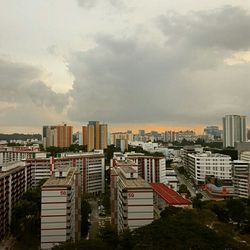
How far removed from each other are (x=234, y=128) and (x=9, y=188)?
4491 centimetres

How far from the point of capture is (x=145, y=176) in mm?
26953

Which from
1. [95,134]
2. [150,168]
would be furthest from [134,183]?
[95,134]

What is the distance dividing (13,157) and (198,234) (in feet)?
85.5

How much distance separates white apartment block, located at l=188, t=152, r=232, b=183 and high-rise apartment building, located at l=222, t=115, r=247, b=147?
23.6 m

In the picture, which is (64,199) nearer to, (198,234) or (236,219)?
(198,234)

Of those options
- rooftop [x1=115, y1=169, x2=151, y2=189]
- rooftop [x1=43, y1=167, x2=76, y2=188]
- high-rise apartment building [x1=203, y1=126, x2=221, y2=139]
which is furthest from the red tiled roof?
high-rise apartment building [x1=203, y1=126, x2=221, y2=139]

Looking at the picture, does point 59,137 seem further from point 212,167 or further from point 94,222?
point 94,222

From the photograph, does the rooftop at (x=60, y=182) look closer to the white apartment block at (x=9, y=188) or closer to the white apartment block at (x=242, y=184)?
the white apartment block at (x=9, y=188)

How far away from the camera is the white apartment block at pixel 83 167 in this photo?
993 inches

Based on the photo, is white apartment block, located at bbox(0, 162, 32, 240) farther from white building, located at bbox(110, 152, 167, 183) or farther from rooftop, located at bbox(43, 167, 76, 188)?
white building, located at bbox(110, 152, 167, 183)

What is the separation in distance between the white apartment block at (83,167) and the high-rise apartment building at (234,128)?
107ft

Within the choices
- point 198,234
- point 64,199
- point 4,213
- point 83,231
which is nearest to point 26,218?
point 4,213

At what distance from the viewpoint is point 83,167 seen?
87.9ft

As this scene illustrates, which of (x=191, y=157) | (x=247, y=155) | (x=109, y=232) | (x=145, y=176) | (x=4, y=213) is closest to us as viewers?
(x=109, y=232)
